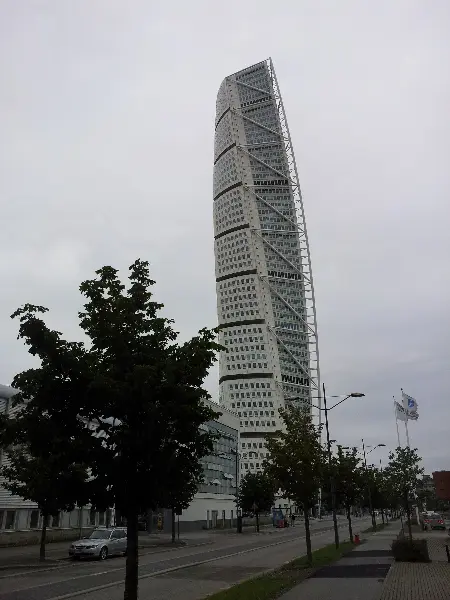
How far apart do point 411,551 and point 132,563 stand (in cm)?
1766

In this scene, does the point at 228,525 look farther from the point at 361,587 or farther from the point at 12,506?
the point at 361,587

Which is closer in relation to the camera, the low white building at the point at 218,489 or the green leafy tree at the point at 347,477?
the green leafy tree at the point at 347,477

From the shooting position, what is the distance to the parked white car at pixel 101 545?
2719cm

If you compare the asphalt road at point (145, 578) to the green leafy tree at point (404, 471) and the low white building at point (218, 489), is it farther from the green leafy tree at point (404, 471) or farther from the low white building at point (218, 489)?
the low white building at point (218, 489)

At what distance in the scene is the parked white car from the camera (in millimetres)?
27188

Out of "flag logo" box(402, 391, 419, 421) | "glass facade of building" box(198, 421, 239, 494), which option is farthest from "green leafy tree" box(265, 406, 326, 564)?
"glass facade of building" box(198, 421, 239, 494)

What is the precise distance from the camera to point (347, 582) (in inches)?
653

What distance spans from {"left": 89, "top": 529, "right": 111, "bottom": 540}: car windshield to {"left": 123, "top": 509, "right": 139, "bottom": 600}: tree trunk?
69.7 ft

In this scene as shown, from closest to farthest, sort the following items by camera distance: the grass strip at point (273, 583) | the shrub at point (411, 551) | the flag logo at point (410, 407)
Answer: the grass strip at point (273, 583) → the shrub at point (411, 551) → the flag logo at point (410, 407)

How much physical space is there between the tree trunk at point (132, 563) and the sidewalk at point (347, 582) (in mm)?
6189

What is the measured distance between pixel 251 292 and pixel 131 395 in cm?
16854

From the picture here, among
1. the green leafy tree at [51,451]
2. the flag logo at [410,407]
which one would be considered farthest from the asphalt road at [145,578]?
the flag logo at [410,407]

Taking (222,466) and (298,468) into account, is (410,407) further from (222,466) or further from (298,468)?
(222,466)

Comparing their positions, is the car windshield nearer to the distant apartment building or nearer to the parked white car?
the parked white car
